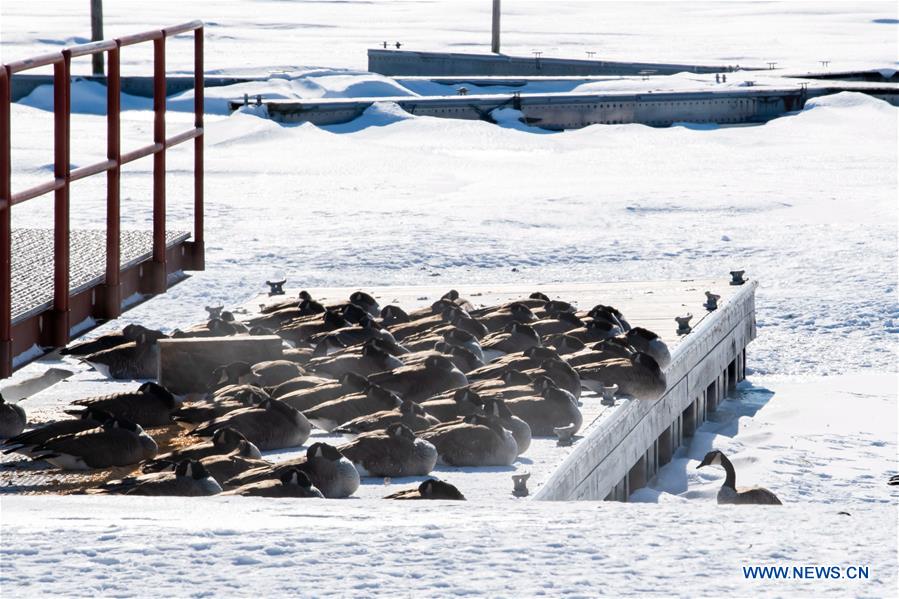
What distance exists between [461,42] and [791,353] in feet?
128

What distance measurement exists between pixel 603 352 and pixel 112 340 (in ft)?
12.5

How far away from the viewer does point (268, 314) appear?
14.0 m

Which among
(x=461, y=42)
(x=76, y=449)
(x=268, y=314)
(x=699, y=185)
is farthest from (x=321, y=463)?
(x=461, y=42)

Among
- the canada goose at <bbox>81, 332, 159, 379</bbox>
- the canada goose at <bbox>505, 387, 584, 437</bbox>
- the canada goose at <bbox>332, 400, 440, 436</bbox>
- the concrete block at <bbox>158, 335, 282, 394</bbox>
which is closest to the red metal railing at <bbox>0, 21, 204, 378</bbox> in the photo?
the canada goose at <bbox>332, 400, 440, 436</bbox>

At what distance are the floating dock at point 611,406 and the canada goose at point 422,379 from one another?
0.89 m

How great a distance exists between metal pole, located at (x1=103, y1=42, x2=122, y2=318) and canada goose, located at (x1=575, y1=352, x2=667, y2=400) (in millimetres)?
4174

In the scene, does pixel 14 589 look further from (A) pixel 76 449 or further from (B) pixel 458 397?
(B) pixel 458 397

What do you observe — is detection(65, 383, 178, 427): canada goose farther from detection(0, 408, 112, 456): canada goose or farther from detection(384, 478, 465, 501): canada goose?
detection(384, 478, 465, 501): canada goose

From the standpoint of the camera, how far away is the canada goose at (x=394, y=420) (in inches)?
363

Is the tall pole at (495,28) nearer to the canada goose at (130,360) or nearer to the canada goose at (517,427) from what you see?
the canada goose at (130,360)

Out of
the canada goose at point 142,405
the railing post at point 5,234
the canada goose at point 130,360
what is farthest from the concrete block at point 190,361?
the railing post at point 5,234

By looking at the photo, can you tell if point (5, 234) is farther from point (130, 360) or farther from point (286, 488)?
point (130, 360)

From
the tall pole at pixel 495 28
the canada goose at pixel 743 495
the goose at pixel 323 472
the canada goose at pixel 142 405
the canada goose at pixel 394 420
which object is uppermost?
the tall pole at pixel 495 28

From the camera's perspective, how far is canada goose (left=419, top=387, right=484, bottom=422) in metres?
9.51
